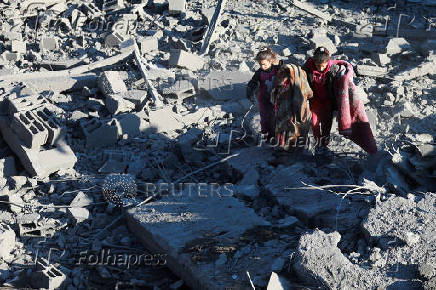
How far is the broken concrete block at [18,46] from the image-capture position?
37.6 ft

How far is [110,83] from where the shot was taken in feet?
33.0

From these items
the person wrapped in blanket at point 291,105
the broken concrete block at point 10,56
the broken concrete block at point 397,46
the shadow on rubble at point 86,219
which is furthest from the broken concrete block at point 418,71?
the broken concrete block at point 10,56

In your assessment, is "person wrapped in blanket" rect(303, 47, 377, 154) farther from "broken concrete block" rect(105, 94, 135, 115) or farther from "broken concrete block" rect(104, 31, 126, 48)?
"broken concrete block" rect(104, 31, 126, 48)

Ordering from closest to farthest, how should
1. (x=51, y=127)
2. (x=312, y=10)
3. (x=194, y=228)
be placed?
1. (x=194, y=228)
2. (x=51, y=127)
3. (x=312, y=10)

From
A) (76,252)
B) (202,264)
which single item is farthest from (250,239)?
(76,252)

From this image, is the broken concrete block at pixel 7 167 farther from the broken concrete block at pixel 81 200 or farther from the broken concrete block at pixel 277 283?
the broken concrete block at pixel 277 283

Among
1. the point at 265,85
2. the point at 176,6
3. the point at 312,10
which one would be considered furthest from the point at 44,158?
the point at 312,10

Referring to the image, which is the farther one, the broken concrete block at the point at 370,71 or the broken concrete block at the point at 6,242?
the broken concrete block at the point at 370,71

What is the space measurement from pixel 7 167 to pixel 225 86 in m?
3.27

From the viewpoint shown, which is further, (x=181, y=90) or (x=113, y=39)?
(x=113, y=39)

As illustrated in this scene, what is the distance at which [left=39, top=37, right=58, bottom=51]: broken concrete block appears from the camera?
11.7 metres

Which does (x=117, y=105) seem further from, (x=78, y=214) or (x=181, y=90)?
(x=78, y=214)

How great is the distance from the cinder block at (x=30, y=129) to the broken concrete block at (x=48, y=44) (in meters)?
3.16

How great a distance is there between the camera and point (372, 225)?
597 cm
